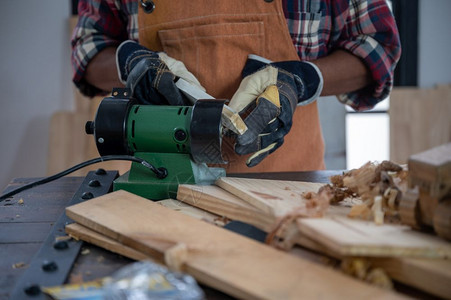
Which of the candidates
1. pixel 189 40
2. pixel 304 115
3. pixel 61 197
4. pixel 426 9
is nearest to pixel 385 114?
pixel 426 9

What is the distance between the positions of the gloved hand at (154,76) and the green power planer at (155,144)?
135 millimetres

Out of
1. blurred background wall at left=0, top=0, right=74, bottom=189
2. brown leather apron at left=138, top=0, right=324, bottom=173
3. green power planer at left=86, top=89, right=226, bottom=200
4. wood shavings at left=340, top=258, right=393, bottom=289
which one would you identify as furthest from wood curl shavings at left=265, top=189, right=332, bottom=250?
blurred background wall at left=0, top=0, right=74, bottom=189

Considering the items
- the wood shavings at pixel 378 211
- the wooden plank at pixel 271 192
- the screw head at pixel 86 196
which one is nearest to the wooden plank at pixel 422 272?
the wood shavings at pixel 378 211

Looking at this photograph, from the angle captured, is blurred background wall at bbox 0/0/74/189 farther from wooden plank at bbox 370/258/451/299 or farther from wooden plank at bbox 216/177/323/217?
wooden plank at bbox 370/258/451/299

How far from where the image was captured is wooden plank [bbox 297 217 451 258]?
74 centimetres

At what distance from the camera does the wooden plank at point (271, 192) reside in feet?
3.19

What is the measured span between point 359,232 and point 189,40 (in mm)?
1050

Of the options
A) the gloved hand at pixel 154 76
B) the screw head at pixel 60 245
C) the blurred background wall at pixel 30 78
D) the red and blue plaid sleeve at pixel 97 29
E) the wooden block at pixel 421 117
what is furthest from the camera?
the wooden block at pixel 421 117

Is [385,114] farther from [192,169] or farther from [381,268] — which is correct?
[381,268]

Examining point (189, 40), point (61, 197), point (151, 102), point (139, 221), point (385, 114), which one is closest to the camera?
point (139, 221)

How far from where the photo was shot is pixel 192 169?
1250 mm

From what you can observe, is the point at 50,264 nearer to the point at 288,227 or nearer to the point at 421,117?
the point at 288,227

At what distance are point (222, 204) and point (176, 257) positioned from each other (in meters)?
0.31

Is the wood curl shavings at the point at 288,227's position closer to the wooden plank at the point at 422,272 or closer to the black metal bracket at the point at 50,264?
the wooden plank at the point at 422,272
